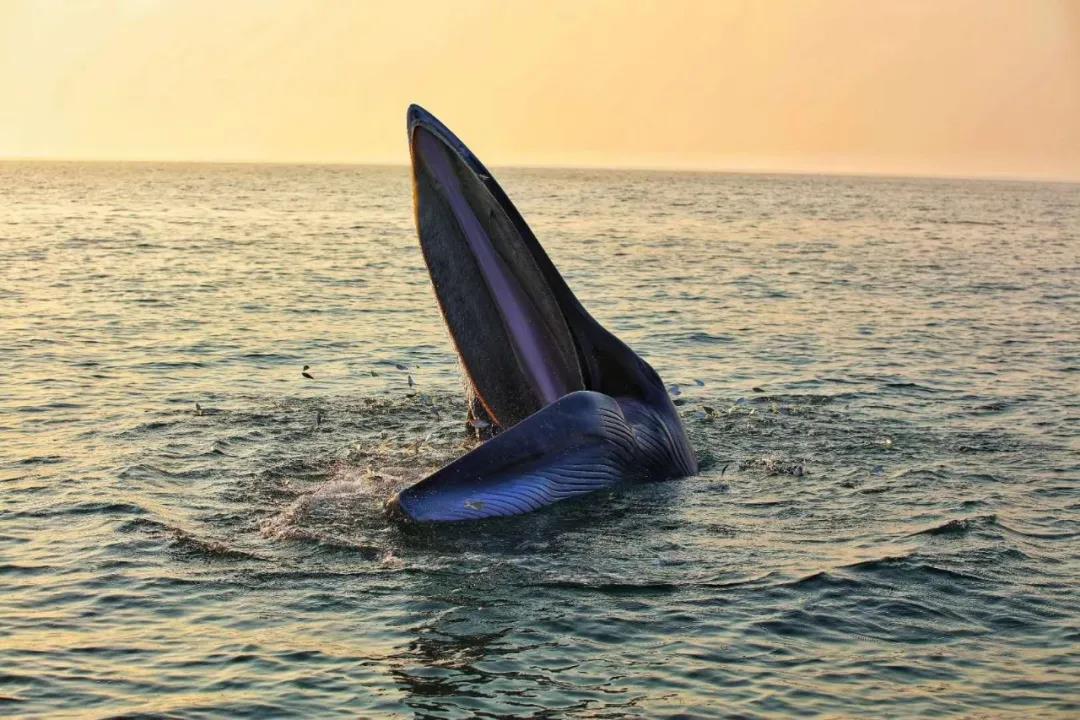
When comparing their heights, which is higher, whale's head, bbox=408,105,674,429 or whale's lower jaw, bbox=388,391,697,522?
whale's head, bbox=408,105,674,429

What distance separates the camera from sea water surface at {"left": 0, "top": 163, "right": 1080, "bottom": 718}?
7809 mm

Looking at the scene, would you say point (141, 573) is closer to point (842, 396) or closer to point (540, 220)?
point (842, 396)

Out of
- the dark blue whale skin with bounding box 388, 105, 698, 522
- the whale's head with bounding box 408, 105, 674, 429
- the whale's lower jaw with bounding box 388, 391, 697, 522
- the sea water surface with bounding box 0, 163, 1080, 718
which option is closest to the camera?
the sea water surface with bounding box 0, 163, 1080, 718

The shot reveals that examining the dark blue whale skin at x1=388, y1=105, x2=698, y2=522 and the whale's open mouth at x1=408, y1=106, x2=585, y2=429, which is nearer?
the dark blue whale skin at x1=388, y1=105, x2=698, y2=522

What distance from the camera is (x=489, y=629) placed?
8469 mm

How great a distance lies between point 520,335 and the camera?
1115 centimetres

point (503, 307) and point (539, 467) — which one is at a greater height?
point (503, 307)

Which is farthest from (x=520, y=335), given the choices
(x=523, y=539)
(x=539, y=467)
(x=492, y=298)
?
(x=523, y=539)

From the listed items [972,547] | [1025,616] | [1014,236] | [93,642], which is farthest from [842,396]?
[1014,236]

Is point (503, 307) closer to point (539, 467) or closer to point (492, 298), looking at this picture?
point (492, 298)

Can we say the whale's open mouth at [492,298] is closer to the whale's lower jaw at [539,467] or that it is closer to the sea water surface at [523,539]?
the whale's lower jaw at [539,467]

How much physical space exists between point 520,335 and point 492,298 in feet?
1.27

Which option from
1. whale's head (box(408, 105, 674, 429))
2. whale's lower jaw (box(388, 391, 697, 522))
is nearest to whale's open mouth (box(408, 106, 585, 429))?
whale's head (box(408, 105, 674, 429))

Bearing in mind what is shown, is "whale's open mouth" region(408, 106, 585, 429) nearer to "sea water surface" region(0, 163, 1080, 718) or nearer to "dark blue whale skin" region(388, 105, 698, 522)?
"dark blue whale skin" region(388, 105, 698, 522)
